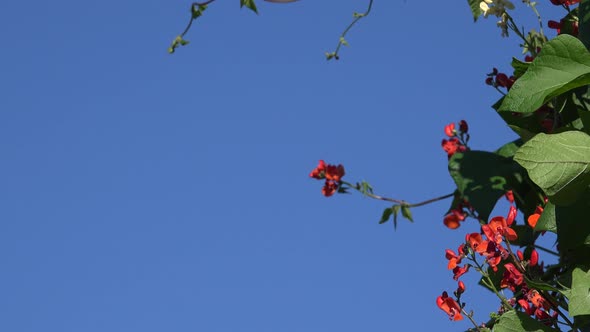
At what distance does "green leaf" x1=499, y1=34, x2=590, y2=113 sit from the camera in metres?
1.53

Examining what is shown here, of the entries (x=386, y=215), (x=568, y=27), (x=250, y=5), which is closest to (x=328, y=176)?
(x=386, y=215)

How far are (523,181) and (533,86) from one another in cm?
72

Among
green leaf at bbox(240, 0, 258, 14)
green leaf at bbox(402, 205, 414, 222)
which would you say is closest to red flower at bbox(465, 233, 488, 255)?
green leaf at bbox(240, 0, 258, 14)

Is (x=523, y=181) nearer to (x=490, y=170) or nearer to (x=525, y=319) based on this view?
(x=490, y=170)

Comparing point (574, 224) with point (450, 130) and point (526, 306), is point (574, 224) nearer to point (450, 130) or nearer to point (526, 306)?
point (526, 306)

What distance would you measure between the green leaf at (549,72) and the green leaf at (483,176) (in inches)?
27.5

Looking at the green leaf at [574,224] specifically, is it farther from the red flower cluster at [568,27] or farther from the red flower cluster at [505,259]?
the red flower cluster at [568,27]

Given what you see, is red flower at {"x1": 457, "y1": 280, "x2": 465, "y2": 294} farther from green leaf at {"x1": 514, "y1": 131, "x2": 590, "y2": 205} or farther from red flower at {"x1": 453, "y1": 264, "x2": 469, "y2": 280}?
green leaf at {"x1": 514, "y1": 131, "x2": 590, "y2": 205}

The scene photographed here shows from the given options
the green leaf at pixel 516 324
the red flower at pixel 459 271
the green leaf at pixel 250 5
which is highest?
the green leaf at pixel 250 5

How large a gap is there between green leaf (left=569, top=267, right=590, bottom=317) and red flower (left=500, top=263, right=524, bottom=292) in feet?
1.20

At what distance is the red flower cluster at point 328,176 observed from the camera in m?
3.51

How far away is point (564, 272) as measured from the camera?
6.34ft

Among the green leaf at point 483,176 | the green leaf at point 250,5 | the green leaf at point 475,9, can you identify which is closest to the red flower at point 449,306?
the green leaf at point 483,176

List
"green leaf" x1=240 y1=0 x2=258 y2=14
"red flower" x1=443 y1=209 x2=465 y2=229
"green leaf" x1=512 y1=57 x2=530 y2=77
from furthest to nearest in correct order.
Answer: "red flower" x1=443 y1=209 x2=465 y2=229, "green leaf" x1=240 y1=0 x2=258 y2=14, "green leaf" x1=512 y1=57 x2=530 y2=77
